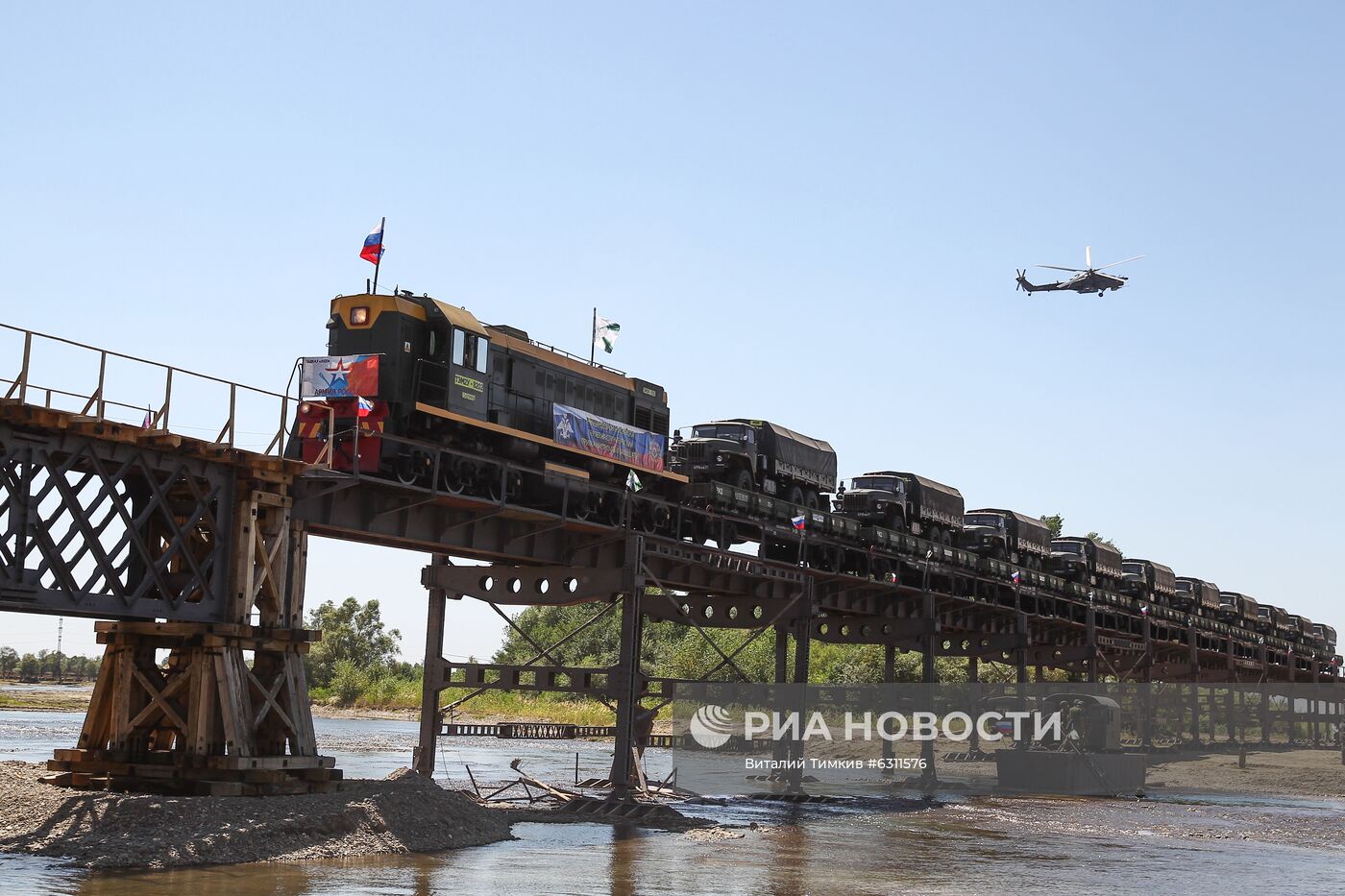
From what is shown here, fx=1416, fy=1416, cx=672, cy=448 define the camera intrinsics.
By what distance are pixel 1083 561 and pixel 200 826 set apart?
4742cm

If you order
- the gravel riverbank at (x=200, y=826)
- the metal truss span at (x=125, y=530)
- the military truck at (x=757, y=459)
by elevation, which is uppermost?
the military truck at (x=757, y=459)

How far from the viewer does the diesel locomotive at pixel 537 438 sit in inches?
1064

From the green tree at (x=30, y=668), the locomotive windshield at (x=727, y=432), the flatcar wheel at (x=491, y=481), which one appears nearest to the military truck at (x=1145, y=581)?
the locomotive windshield at (x=727, y=432)

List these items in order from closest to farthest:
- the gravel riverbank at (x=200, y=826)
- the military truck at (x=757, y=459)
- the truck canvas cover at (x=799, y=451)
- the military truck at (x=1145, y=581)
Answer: the gravel riverbank at (x=200, y=826) → the military truck at (x=757, y=459) → the truck canvas cover at (x=799, y=451) → the military truck at (x=1145, y=581)

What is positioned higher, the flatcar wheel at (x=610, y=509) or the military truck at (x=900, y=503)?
the military truck at (x=900, y=503)

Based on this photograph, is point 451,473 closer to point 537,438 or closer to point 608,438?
point 537,438

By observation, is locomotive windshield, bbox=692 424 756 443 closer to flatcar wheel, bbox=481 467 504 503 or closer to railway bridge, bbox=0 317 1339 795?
railway bridge, bbox=0 317 1339 795

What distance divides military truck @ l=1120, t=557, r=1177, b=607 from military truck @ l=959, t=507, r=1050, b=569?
991cm

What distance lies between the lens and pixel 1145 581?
6725 cm

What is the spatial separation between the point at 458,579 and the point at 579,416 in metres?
4.80

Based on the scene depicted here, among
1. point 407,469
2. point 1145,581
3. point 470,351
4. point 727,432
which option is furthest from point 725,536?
point 1145,581

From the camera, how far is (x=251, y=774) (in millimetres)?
22594

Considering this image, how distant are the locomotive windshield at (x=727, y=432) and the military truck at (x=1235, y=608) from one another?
50013 millimetres

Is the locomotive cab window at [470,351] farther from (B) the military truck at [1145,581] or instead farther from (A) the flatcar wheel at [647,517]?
(B) the military truck at [1145,581]
